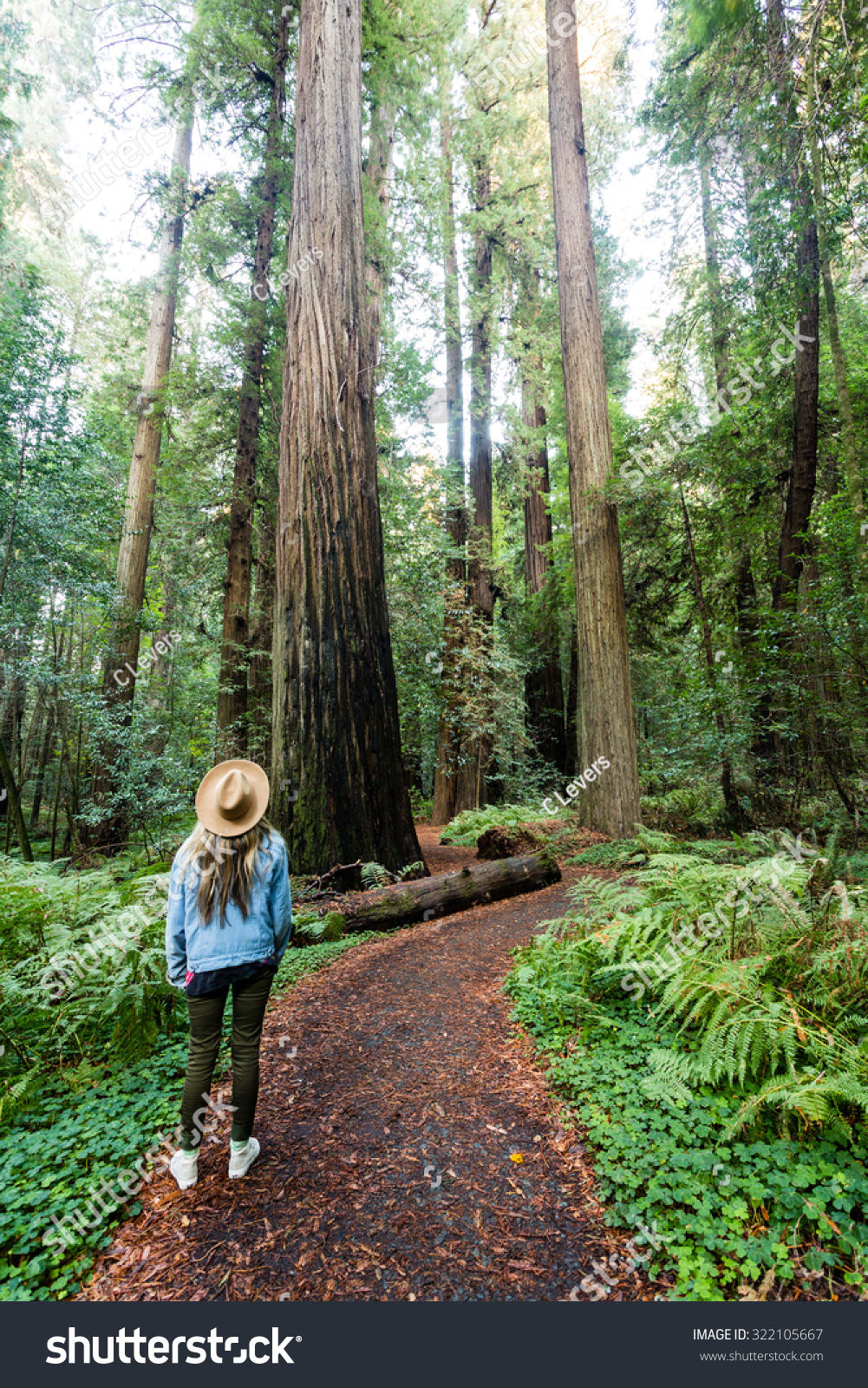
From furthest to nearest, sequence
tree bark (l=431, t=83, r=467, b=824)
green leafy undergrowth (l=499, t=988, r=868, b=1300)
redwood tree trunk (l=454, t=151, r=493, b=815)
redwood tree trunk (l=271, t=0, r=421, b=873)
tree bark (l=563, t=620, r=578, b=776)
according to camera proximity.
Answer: tree bark (l=563, t=620, r=578, b=776)
redwood tree trunk (l=454, t=151, r=493, b=815)
tree bark (l=431, t=83, r=467, b=824)
redwood tree trunk (l=271, t=0, r=421, b=873)
green leafy undergrowth (l=499, t=988, r=868, b=1300)

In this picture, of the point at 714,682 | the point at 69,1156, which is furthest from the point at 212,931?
the point at 714,682

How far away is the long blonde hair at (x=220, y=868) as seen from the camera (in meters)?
2.64

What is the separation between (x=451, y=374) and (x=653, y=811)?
12.0 m

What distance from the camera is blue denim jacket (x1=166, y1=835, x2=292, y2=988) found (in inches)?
102

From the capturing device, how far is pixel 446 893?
616 cm

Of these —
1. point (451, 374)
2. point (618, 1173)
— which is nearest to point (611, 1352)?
point (618, 1173)

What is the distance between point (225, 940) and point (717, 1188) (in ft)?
7.05

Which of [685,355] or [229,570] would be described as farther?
[685,355]

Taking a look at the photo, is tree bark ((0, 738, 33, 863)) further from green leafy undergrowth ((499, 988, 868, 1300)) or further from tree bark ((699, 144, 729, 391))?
tree bark ((699, 144, 729, 391))

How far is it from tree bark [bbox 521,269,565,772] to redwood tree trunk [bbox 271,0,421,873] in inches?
297

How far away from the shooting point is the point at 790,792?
8328 millimetres

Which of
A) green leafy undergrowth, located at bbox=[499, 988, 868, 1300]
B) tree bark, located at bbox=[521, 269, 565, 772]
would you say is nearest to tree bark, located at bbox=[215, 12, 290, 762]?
tree bark, located at bbox=[521, 269, 565, 772]

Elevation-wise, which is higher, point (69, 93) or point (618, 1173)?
point (69, 93)

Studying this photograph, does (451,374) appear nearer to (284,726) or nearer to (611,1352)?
(284,726)
